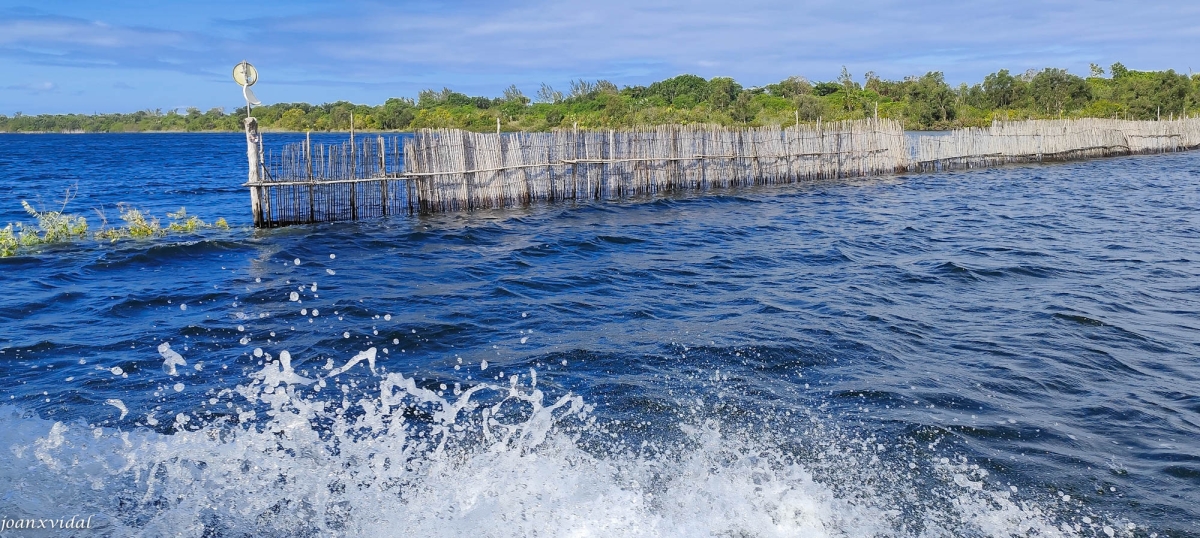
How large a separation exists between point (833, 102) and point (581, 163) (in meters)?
51.7

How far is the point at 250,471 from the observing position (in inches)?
178

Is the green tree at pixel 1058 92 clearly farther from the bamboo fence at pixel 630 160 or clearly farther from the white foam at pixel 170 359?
the white foam at pixel 170 359

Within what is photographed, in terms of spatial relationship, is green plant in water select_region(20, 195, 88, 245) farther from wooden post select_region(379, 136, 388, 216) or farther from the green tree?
the green tree

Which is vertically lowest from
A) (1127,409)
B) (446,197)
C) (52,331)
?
(1127,409)

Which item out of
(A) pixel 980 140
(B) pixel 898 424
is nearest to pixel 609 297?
(B) pixel 898 424

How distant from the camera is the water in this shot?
4.18 m

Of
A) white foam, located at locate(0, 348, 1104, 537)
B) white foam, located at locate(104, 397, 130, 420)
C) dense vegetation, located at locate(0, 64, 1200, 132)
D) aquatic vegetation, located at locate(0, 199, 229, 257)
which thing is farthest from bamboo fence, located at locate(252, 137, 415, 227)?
dense vegetation, located at locate(0, 64, 1200, 132)

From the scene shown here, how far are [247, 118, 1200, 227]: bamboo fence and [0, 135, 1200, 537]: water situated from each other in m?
1.20

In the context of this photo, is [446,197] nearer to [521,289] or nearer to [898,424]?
[521,289]

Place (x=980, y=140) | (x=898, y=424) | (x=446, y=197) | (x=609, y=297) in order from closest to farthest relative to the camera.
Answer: (x=898, y=424)
(x=609, y=297)
(x=446, y=197)
(x=980, y=140)

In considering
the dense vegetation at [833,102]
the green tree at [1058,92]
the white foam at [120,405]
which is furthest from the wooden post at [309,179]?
the green tree at [1058,92]

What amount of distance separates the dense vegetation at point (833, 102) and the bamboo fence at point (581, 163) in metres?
18.0

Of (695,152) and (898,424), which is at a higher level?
(695,152)

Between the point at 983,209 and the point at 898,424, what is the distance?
43.7ft
